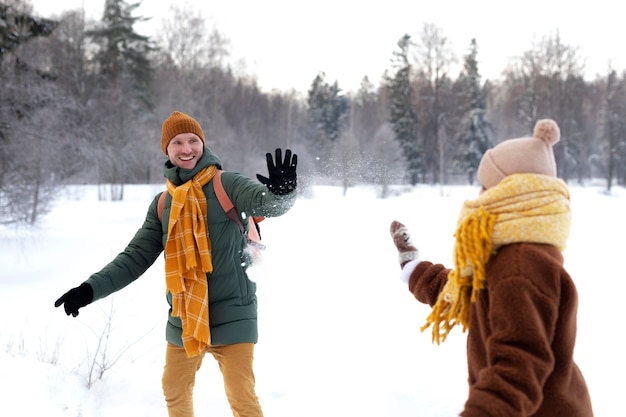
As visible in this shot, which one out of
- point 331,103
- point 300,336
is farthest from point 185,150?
point 331,103

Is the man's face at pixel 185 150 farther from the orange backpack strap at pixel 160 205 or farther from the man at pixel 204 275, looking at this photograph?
the orange backpack strap at pixel 160 205

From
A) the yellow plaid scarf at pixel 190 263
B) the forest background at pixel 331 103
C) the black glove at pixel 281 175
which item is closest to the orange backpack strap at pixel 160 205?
the yellow plaid scarf at pixel 190 263

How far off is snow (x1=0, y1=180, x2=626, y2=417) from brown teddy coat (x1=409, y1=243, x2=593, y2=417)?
152 centimetres

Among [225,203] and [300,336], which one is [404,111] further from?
[225,203]

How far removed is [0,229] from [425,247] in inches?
460

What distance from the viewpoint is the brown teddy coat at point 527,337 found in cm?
118

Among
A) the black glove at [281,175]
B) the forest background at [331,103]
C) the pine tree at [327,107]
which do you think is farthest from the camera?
the pine tree at [327,107]

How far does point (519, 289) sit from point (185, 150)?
1855 millimetres

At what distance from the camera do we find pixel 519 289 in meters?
1.23

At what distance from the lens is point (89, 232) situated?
1530cm

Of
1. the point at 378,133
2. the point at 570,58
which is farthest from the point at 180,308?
the point at 570,58

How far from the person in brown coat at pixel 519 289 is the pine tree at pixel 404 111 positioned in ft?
92.3

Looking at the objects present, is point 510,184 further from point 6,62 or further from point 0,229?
point 0,229

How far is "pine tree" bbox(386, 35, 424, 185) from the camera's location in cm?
2994
